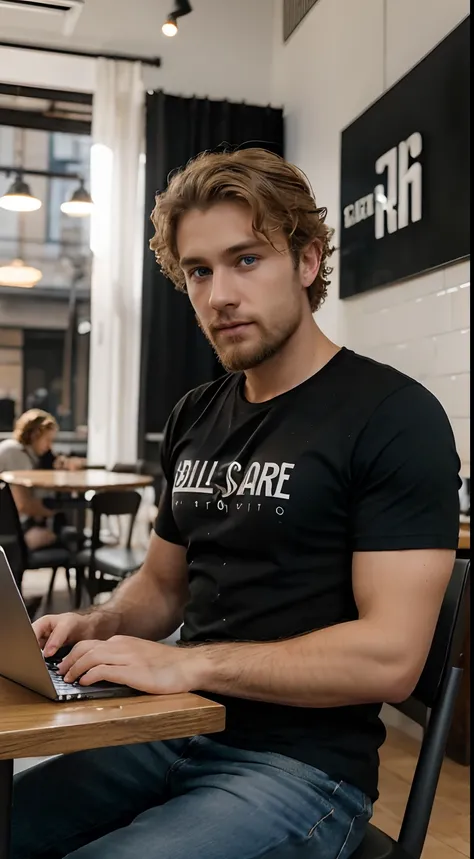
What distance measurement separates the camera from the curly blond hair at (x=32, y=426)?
16.4 ft

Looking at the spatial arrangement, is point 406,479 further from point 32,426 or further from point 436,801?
point 32,426

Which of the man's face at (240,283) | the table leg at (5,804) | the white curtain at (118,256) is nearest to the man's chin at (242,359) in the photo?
the man's face at (240,283)

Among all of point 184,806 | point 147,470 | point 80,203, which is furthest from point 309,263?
point 80,203

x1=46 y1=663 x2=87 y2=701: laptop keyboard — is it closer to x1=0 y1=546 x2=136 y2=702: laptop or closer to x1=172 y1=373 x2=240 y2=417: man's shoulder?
x1=0 y1=546 x2=136 y2=702: laptop

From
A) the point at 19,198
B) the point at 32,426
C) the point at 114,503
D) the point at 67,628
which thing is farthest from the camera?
the point at 19,198

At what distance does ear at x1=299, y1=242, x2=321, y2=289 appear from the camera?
134 centimetres

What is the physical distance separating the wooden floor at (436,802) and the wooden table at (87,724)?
55.0 inches

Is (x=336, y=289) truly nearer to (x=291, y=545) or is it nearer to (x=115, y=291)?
(x=115, y=291)

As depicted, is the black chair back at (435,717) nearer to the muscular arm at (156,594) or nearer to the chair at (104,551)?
the muscular arm at (156,594)

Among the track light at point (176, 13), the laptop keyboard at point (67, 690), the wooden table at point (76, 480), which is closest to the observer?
the laptop keyboard at point (67, 690)

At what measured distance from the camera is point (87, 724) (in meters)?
0.81

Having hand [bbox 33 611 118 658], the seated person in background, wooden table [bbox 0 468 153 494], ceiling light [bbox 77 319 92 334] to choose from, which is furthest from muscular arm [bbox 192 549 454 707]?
ceiling light [bbox 77 319 92 334]

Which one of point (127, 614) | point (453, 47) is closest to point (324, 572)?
point (127, 614)

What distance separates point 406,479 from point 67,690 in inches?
17.6
